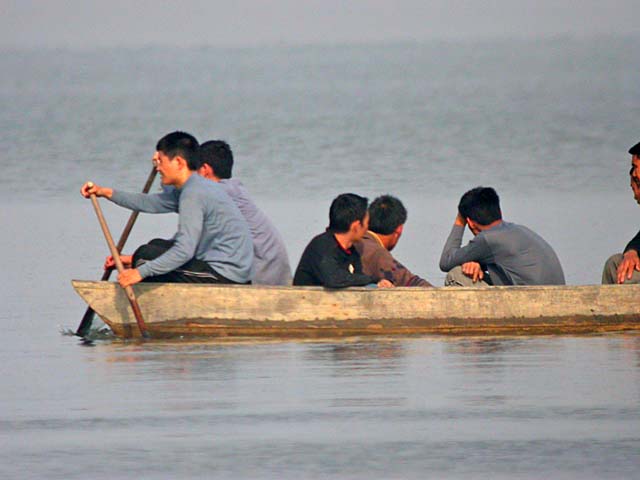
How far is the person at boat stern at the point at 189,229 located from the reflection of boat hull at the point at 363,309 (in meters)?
0.16

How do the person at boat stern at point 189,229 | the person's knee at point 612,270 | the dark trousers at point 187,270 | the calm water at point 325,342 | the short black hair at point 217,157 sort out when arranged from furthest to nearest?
the short black hair at point 217,157, the person's knee at point 612,270, the dark trousers at point 187,270, the person at boat stern at point 189,229, the calm water at point 325,342

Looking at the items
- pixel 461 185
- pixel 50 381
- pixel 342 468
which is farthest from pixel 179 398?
pixel 461 185

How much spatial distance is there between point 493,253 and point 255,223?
148 centimetres

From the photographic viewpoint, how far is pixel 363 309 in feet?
37.7

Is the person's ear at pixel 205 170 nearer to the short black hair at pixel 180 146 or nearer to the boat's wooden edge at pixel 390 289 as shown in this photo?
the short black hair at pixel 180 146

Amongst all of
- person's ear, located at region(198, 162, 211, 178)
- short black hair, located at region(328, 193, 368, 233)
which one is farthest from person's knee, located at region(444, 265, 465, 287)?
person's ear, located at region(198, 162, 211, 178)

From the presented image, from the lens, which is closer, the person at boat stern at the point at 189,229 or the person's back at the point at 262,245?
the person at boat stern at the point at 189,229

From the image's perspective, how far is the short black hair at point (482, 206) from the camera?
37.9ft

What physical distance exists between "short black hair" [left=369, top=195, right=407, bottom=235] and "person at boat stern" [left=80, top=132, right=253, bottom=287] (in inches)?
29.6

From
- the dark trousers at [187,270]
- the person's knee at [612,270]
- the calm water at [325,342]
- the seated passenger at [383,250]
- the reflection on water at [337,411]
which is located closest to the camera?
the reflection on water at [337,411]

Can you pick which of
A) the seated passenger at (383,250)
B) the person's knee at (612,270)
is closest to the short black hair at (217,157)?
the seated passenger at (383,250)

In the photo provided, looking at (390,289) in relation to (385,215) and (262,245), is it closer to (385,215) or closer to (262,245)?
(385,215)

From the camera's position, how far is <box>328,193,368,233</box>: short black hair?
1122 centimetres

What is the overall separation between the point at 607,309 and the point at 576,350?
0.76 meters
